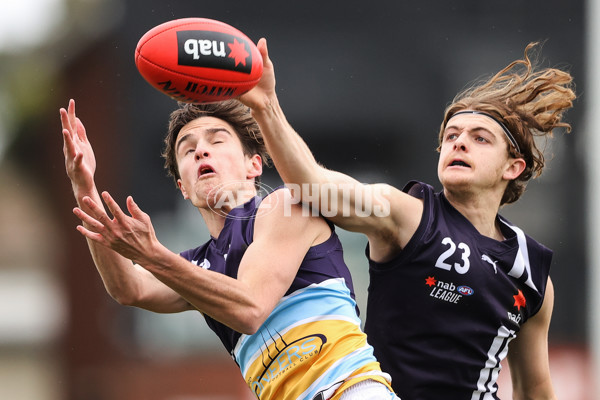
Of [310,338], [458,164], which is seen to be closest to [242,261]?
[310,338]

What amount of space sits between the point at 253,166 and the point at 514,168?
144 cm

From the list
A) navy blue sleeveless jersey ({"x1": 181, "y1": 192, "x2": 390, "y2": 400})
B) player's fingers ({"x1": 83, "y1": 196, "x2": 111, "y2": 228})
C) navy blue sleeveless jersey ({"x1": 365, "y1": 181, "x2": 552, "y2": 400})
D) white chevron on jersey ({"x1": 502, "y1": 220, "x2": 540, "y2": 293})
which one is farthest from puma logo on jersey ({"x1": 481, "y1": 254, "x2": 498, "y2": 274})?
player's fingers ({"x1": 83, "y1": 196, "x2": 111, "y2": 228})

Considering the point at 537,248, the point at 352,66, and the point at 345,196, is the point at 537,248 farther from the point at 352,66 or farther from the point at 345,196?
the point at 352,66

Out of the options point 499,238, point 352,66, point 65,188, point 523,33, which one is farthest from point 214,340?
point 499,238

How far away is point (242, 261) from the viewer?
3.48 m

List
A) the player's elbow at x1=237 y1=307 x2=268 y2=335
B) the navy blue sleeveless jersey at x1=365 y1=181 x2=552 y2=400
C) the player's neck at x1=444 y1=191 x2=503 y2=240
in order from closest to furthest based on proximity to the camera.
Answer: the player's elbow at x1=237 y1=307 x2=268 y2=335, the navy blue sleeveless jersey at x1=365 y1=181 x2=552 y2=400, the player's neck at x1=444 y1=191 x2=503 y2=240

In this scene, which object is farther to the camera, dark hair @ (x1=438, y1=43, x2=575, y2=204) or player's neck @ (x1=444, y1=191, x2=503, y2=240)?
dark hair @ (x1=438, y1=43, x2=575, y2=204)

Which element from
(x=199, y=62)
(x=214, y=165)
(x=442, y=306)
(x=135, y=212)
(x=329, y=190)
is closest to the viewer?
(x=135, y=212)

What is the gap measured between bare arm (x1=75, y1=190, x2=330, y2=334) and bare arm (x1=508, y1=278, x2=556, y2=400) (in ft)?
5.08

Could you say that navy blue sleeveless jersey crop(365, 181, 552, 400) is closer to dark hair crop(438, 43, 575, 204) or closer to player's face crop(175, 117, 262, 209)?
dark hair crop(438, 43, 575, 204)

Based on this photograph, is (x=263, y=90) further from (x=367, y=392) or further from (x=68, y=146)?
(x=367, y=392)

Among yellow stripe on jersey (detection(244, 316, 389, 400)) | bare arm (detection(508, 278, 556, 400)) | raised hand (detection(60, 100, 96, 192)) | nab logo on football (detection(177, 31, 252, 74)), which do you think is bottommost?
bare arm (detection(508, 278, 556, 400))

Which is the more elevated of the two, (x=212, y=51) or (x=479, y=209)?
(x=212, y=51)

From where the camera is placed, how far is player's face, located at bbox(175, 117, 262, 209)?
4.01 meters
